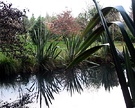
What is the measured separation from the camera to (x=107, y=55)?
19.4 ft

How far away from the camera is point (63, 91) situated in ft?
10.5

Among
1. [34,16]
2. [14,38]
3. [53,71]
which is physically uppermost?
[34,16]

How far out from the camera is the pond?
8.46ft

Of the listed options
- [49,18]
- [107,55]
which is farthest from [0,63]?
[49,18]

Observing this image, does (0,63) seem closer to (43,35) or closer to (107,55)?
(43,35)

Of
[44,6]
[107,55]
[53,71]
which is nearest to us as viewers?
[53,71]

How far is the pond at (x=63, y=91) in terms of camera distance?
2580 millimetres

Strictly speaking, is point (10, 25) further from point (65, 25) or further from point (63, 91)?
point (65, 25)

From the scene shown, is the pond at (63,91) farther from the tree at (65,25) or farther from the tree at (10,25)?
the tree at (65,25)

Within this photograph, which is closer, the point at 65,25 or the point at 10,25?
the point at 10,25

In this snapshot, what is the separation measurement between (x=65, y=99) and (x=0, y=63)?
6.38 feet

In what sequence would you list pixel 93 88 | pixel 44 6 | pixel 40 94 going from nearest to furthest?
pixel 40 94, pixel 93 88, pixel 44 6

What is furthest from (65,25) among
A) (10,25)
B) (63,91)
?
(63,91)

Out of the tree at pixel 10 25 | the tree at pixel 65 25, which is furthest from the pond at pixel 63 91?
the tree at pixel 65 25
